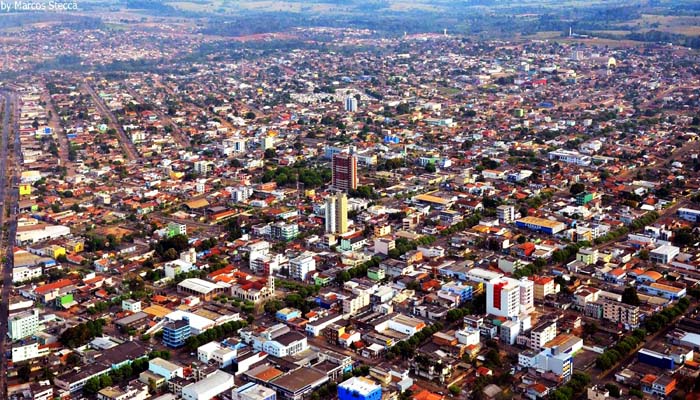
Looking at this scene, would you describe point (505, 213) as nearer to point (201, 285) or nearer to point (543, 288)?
point (543, 288)

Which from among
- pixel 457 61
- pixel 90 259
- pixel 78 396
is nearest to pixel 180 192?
pixel 90 259

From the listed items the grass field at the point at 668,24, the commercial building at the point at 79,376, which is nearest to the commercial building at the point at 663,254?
the commercial building at the point at 79,376

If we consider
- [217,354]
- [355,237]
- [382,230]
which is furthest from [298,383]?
[382,230]

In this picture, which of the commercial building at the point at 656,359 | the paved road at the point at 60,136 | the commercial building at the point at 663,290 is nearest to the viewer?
the commercial building at the point at 656,359

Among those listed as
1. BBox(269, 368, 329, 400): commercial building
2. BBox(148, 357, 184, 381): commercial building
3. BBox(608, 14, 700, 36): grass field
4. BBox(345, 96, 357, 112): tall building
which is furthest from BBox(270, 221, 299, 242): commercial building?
BBox(608, 14, 700, 36): grass field

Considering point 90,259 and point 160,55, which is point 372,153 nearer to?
point 90,259

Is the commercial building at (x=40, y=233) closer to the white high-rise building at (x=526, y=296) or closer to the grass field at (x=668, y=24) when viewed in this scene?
the white high-rise building at (x=526, y=296)

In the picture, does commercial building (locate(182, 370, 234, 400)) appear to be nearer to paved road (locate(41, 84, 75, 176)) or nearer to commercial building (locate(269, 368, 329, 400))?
commercial building (locate(269, 368, 329, 400))
